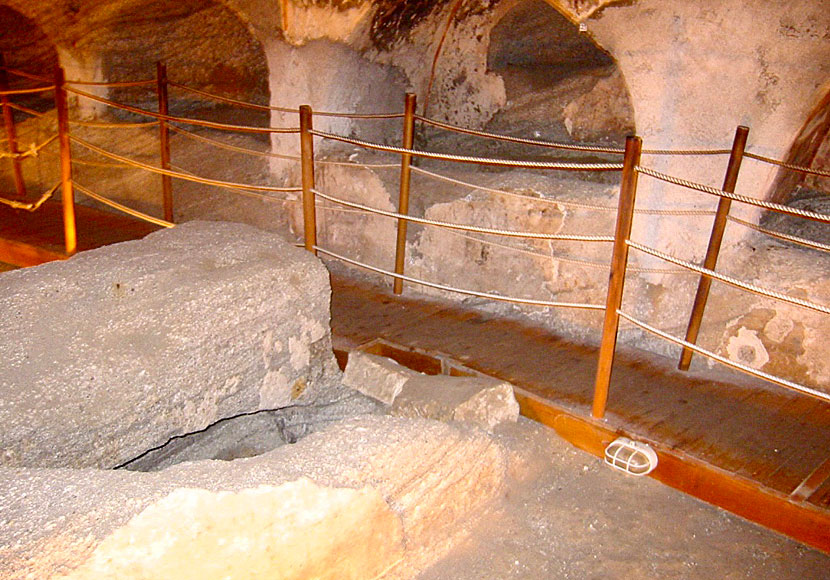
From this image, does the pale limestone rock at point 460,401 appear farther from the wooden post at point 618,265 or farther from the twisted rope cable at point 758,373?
the twisted rope cable at point 758,373

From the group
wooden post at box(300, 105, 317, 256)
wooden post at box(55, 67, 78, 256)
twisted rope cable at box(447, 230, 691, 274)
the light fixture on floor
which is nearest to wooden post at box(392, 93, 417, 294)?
twisted rope cable at box(447, 230, 691, 274)

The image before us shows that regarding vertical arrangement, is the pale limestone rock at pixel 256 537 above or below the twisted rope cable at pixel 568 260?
below

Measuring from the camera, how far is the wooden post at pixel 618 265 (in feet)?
8.39

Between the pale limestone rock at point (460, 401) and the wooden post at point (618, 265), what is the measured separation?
0.34 m

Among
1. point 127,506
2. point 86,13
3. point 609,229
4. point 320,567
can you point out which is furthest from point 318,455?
point 86,13

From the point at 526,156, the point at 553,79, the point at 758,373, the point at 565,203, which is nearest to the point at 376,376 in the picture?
the point at 565,203

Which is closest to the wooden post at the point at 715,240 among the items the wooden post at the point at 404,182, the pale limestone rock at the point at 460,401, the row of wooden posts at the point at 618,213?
the row of wooden posts at the point at 618,213

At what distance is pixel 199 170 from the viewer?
553 centimetres

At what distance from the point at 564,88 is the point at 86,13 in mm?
4069

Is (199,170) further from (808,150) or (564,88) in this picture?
(808,150)

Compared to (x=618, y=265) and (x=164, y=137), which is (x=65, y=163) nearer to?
(x=164, y=137)

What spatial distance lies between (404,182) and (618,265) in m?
1.64

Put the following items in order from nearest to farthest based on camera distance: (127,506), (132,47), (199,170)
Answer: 1. (127,506)
2. (199,170)
3. (132,47)

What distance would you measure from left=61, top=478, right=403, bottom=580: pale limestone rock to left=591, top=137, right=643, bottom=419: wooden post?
101 centimetres
